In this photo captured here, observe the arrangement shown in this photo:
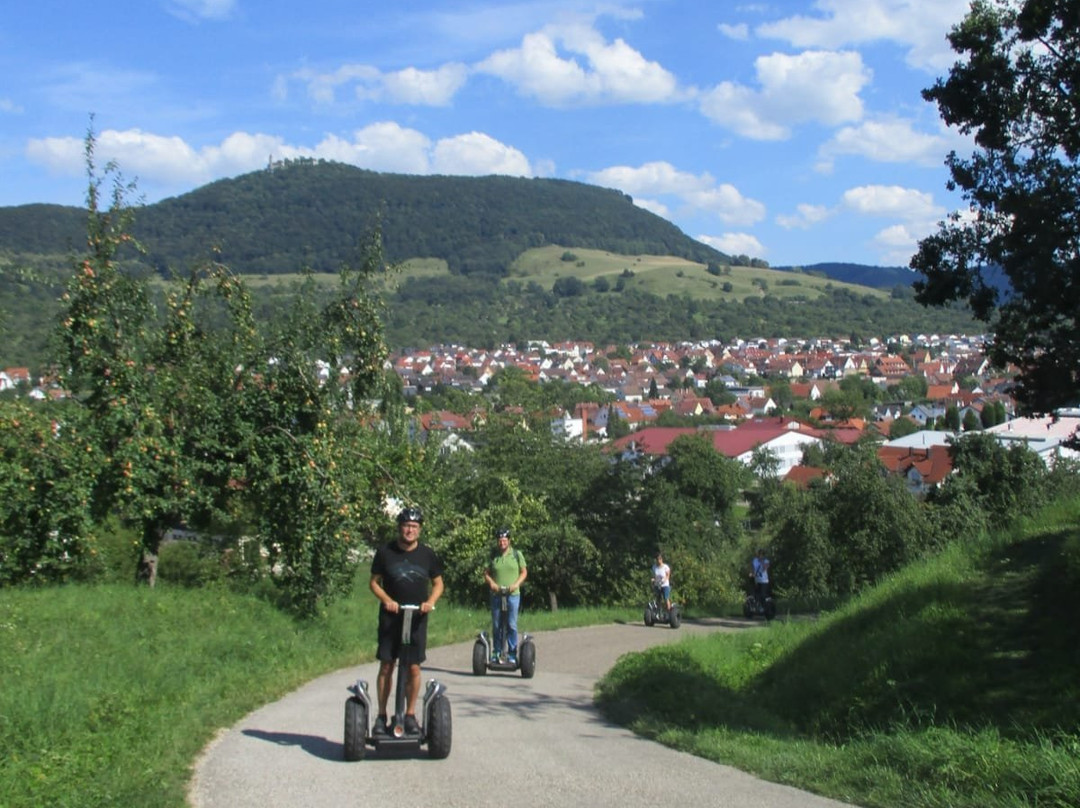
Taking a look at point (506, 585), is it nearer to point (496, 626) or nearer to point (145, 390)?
point (496, 626)

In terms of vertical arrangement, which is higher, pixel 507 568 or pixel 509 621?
pixel 507 568

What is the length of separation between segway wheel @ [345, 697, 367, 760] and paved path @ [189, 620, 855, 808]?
114 millimetres

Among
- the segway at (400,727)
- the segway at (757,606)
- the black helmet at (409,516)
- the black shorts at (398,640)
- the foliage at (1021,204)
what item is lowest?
the segway at (757,606)

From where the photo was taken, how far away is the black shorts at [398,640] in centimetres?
746

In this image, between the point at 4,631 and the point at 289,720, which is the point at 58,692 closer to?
the point at 289,720

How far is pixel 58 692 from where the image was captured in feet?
25.4

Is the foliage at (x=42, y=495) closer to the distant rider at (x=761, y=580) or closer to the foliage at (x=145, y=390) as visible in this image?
the foliage at (x=145, y=390)

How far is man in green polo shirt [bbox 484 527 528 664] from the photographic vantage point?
40.7ft

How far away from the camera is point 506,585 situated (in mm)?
12570

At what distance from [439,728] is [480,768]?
1.40 feet

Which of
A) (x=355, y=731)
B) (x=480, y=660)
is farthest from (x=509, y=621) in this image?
(x=355, y=731)

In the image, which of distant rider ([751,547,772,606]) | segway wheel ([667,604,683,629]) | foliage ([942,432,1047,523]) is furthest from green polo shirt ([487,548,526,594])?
foliage ([942,432,1047,523])

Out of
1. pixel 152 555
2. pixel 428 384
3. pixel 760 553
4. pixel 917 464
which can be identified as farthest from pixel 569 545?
pixel 428 384

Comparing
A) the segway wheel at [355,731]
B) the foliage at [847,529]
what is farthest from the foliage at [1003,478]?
the segway wheel at [355,731]
